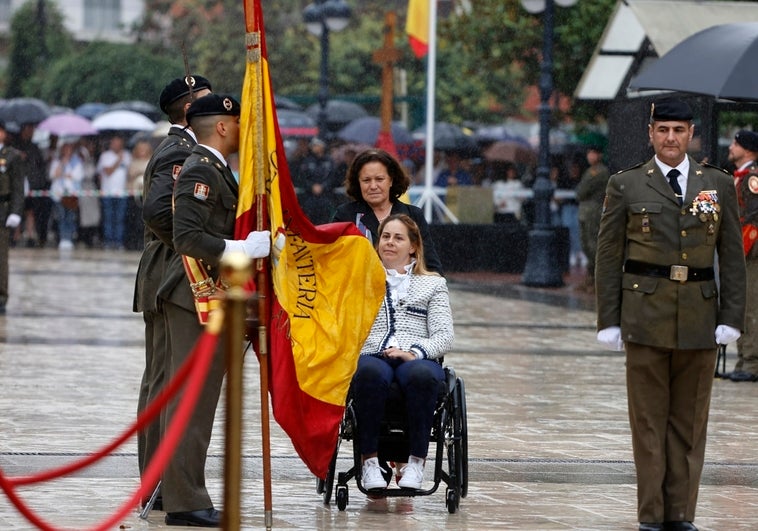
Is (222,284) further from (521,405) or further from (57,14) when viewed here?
(57,14)

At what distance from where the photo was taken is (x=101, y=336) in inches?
605

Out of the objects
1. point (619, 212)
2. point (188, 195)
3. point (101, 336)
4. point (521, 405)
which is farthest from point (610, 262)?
point (101, 336)

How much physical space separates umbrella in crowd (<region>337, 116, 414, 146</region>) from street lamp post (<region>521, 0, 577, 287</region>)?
9.09 meters

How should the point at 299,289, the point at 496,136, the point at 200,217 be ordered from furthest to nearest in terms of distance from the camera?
the point at 496,136 → the point at 299,289 → the point at 200,217

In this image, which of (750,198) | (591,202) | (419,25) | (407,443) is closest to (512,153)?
(419,25)

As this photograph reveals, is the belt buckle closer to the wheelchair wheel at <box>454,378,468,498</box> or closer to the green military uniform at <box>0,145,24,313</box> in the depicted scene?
the wheelchair wheel at <box>454,378,468,498</box>

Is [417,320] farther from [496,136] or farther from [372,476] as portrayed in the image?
[496,136]

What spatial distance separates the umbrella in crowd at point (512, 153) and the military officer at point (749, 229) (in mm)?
20344

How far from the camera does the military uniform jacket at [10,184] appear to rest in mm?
17219

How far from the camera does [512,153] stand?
A: 111ft

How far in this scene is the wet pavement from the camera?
24.4 feet

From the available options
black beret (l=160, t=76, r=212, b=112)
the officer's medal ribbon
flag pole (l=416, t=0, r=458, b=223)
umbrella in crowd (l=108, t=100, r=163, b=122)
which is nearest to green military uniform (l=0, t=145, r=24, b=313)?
flag pole (l=416, t=0, r=458, b=223)

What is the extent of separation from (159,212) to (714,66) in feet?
25.3

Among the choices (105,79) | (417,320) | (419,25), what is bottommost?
(417,320)
